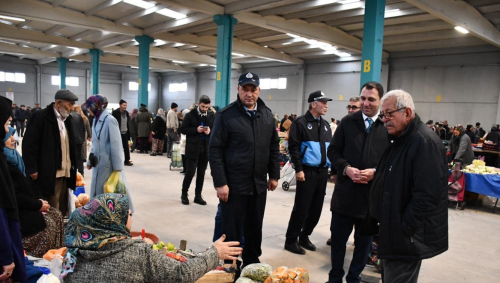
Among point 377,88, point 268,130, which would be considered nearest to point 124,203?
point 268,130

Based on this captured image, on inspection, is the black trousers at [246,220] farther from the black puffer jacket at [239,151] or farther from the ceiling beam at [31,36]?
the ceiling beam at [31,36]

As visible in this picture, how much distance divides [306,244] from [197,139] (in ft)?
8.22

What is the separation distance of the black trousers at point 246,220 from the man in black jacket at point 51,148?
6.47ft

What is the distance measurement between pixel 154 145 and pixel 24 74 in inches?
792

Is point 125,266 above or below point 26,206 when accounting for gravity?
above

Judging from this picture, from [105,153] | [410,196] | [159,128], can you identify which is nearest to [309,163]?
[410,196]

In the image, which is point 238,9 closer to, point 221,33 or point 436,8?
point 221,33

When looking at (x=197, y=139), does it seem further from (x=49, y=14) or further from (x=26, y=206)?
(x=49, y=14)

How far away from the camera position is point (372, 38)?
877 centimetres

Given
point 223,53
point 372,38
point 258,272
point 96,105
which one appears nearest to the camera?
point 258,272

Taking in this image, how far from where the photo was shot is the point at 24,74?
26.4 m

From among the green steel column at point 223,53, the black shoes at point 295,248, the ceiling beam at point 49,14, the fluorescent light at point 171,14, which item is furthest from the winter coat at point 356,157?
the ceiling beam at point 49,14

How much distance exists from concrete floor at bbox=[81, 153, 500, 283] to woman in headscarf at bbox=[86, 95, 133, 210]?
1.04m

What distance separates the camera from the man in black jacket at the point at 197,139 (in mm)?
5719
